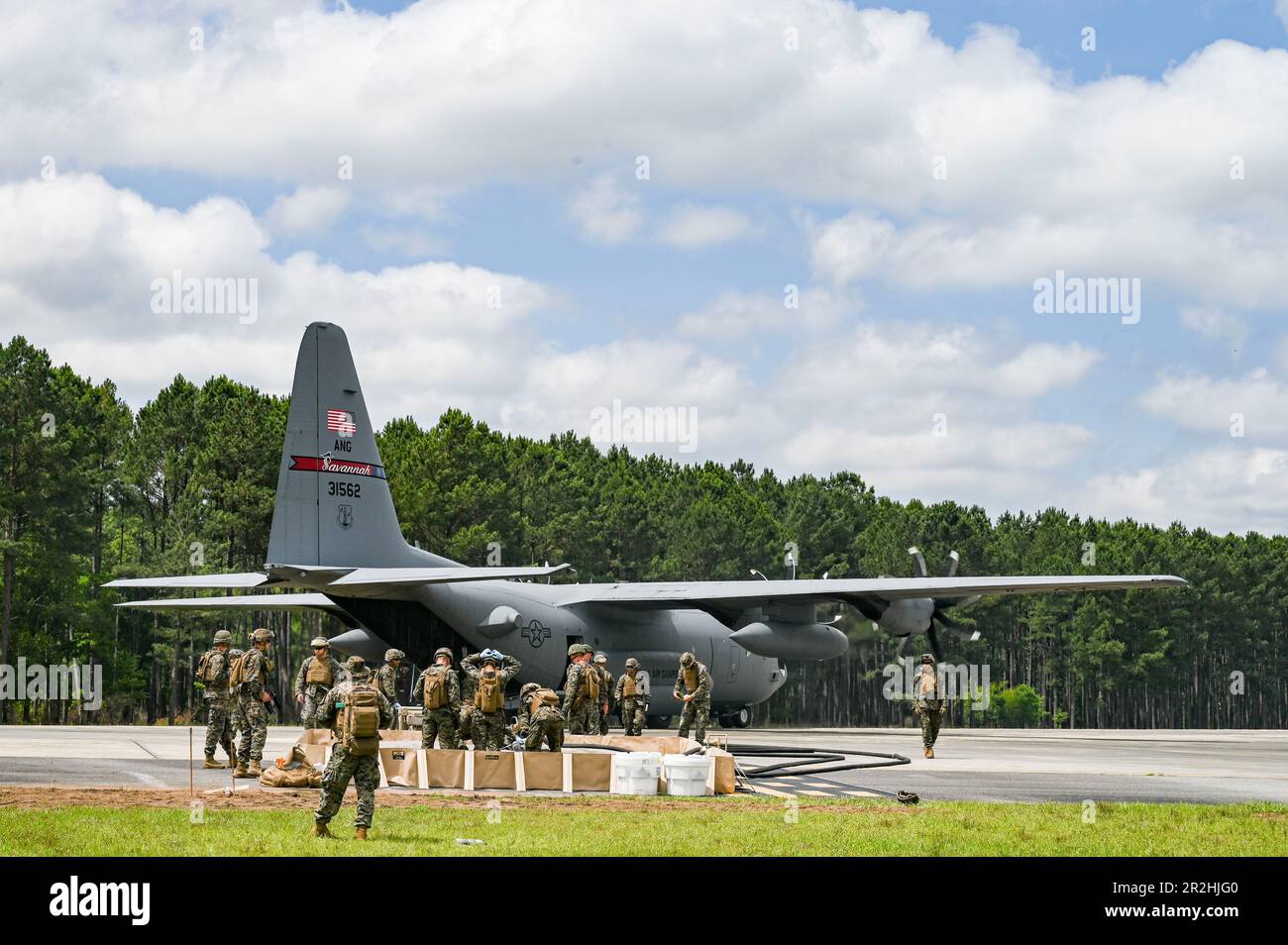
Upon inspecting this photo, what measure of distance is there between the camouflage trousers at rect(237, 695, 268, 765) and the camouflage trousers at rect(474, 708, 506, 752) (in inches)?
132

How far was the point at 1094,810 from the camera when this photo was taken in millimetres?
17844

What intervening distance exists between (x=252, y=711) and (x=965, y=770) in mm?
12782

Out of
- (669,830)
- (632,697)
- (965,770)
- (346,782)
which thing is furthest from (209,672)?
(965,770)

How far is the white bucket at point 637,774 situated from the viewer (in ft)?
63.1

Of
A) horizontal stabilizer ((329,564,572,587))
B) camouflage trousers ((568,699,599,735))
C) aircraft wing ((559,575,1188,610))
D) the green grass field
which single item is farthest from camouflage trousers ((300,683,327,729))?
aircraft wing ((559,575,1188,610))

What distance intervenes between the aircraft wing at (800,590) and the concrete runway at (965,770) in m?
3.86

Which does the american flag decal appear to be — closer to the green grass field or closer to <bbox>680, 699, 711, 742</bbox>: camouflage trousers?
<bbox>680, 699, 711, 742</bbox>: camouflage trousers

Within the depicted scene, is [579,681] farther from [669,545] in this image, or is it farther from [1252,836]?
[669,545]

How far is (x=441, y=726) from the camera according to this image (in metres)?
21.1

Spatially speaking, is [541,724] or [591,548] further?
[591,548]

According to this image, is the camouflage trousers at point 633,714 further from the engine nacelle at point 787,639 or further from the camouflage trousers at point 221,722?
the engine nacelle at point 787,639

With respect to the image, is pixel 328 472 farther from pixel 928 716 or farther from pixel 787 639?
pixel 787 639

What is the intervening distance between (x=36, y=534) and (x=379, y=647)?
115ft
